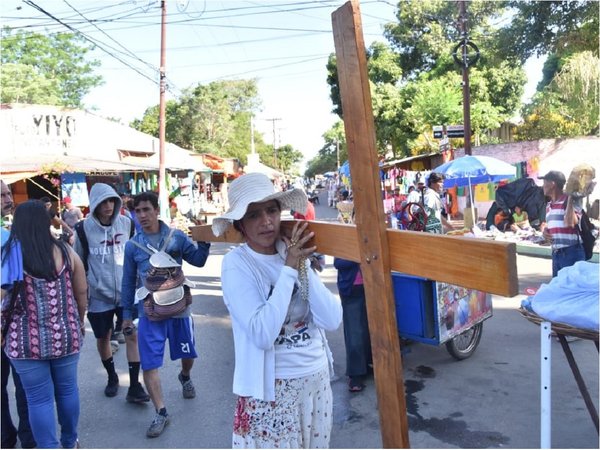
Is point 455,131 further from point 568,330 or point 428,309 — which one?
point 568,330

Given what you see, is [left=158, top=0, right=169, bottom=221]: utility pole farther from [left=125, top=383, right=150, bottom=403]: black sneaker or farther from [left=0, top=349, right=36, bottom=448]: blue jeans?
[left=0, top=349, right=36, bottom=448]: blue jeans

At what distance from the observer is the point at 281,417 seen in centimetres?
186

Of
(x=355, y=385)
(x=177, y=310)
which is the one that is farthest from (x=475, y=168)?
(x=177, y=310)

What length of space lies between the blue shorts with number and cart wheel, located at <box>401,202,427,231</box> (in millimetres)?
2122

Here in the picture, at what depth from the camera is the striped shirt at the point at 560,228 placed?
190 inches

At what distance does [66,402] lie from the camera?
2943 mm

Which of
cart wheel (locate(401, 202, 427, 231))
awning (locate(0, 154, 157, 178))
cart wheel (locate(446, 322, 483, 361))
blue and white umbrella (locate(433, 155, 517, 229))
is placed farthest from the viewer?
awning (locate(0, 154, 157, 178))

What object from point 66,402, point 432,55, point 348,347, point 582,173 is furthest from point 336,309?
point 432,55

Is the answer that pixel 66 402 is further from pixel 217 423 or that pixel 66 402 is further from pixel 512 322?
pixel 512 322

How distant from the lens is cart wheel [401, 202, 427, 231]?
435 cm

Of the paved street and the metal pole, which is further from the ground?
the metal pole

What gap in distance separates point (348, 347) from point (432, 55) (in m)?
22.7

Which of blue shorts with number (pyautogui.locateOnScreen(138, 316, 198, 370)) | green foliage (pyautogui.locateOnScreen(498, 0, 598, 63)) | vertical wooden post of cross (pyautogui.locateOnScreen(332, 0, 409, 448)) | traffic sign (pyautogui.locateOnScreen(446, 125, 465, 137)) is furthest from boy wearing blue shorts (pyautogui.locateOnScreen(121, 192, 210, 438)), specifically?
traffic sign (pyautogui.locateOnScreen(446, 125, 465, 137))

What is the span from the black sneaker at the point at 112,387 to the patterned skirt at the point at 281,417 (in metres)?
2.65
